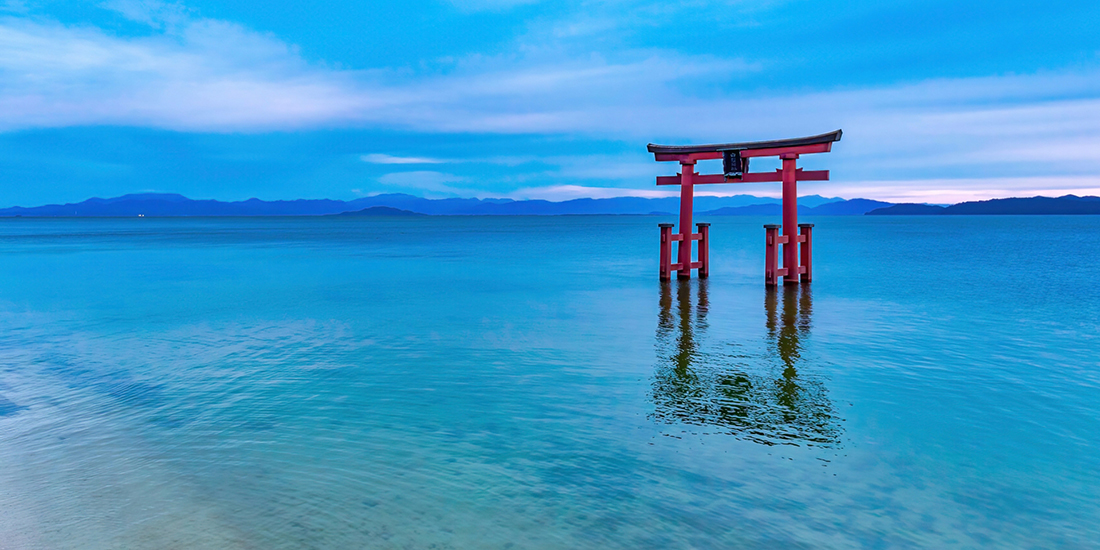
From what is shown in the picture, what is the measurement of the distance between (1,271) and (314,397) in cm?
3558

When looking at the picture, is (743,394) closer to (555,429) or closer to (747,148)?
(555,429)

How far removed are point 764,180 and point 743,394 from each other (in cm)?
1426

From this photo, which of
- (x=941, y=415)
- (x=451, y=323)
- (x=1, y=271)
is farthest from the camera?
(x=1, y=271)

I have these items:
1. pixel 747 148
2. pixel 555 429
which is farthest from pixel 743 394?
pixel 747 148

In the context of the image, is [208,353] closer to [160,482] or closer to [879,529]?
[160,482]

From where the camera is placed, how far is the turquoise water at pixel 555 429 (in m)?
5.72

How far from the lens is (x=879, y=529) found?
561 cm

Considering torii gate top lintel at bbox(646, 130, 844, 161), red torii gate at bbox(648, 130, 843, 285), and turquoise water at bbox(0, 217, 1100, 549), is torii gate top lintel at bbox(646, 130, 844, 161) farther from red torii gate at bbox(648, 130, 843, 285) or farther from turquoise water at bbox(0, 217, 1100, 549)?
turquoise water at bbox(0, 217, 1100, 549)

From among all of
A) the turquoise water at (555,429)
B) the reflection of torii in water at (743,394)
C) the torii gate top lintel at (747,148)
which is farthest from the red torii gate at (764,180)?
the reflection of torii in water at (743,394)

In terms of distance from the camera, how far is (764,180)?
22.3 meters

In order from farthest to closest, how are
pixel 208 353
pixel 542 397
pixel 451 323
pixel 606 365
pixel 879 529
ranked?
pixel 451 323, pixel 208 353, pixel 606 365, pixel 542 397, pixel 879 529

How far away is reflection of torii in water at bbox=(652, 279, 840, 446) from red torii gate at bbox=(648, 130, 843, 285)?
702 cm

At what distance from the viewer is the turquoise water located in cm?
572

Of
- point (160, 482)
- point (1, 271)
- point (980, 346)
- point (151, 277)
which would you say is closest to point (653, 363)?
point (980, 346)
